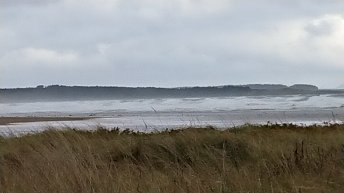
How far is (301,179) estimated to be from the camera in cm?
730

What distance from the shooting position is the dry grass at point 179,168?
6789 millimetres

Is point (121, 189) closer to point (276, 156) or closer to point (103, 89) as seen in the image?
point (276, 156)

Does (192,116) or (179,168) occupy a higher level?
(179,168)

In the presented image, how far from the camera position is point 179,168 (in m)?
8.24

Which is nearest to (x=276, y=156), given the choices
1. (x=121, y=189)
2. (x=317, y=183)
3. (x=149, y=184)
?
(x=317, y=183)

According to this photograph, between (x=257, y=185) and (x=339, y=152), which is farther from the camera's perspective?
(x=339, y=152)

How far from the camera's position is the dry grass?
6789 mm

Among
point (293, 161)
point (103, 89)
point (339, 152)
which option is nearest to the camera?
point (293, 161)

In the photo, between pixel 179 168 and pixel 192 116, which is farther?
pixel 192 116

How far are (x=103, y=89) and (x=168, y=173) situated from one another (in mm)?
114058

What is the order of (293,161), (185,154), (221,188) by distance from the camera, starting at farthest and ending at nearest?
(185,154)
(293,161)
(221,188)

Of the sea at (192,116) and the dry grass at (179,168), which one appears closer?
the dry grass at (179,168)

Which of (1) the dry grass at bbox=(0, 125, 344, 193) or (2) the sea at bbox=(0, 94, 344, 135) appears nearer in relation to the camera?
(1) the dry grass at bbox=(0, 125, 344, 193)

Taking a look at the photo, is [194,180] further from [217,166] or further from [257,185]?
[217,166]
